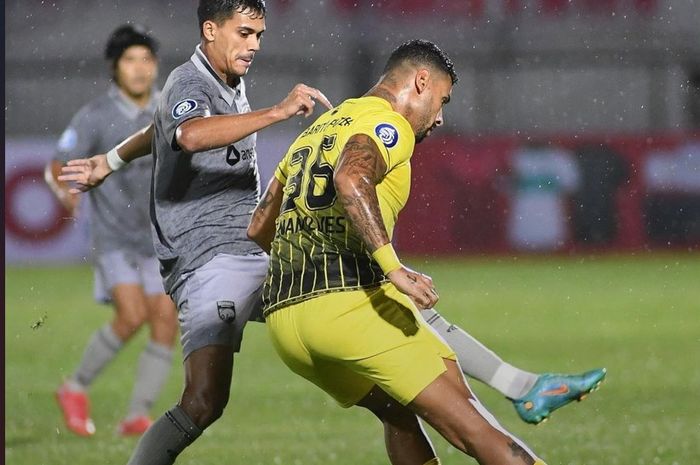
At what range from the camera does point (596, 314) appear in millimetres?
14766

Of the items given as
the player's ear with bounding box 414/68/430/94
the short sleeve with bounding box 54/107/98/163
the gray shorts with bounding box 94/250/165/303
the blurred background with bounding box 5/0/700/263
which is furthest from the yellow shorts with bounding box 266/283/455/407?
the blurred background with bounding box 5/0/700/263

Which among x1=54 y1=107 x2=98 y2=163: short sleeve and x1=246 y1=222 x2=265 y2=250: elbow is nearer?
x1=246 y1=222 x2=265 y2=250: elbow

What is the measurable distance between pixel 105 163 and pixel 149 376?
2195 millimetres

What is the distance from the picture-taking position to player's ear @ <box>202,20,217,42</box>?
558cm

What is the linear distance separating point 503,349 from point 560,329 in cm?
191

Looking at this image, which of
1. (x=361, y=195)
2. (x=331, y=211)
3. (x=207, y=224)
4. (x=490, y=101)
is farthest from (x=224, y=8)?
(x=490, y=101)

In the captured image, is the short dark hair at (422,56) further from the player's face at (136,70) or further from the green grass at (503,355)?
the player's face at (136,70)

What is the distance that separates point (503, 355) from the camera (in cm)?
1142

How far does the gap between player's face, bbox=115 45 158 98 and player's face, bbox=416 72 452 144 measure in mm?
3984

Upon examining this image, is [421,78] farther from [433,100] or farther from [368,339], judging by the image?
[368,339]

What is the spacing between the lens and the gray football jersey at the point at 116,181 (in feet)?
27.6

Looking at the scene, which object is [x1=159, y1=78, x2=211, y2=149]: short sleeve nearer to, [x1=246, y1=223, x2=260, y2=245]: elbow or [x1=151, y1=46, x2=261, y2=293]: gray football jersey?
[x1=151, y1=46, x2=261, y2=293]: gray football jersey

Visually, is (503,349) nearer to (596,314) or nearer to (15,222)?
(596,314)

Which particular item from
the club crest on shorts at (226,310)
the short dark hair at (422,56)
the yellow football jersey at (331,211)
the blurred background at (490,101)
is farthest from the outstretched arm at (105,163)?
the blurred background at (490,101)
